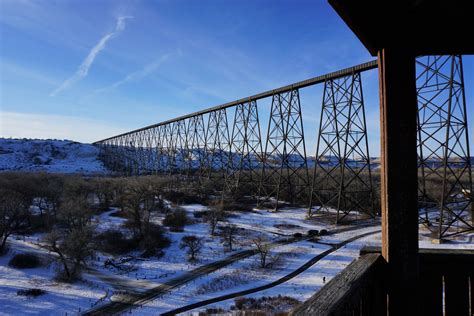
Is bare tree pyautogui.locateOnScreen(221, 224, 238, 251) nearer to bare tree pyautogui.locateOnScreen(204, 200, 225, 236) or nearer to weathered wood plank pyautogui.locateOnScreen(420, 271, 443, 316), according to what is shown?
bare tree pyautogui.locateOnScreen(204, 200, 225, 236)

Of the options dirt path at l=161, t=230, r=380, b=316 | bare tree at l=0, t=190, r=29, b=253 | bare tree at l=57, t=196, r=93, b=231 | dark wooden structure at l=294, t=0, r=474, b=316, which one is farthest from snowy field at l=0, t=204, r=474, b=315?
dark wooden structure at l=294, t=0, r=474, b=316

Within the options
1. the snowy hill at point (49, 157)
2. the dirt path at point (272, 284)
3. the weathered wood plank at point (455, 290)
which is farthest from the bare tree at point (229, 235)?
the snowy hill at point (49, 157)

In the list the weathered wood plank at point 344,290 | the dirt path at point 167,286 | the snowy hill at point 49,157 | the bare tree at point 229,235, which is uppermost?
the snowy hill at point 49,157

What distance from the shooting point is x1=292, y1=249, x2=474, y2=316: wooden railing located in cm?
105

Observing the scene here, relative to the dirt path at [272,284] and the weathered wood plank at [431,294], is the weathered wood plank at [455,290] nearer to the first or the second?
the weathered wood plank at [431,294]

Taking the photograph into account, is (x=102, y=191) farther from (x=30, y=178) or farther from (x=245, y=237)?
(x=245, y=237)

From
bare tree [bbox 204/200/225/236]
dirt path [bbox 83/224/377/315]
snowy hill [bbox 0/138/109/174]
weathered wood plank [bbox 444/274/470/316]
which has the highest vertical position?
snowy hill [bbox 0/138/109/174]

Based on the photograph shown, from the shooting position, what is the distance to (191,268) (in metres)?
14.6

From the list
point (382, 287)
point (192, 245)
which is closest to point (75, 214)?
point (192, 245)

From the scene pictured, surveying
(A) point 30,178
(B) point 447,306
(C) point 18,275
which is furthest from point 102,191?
(B) point 447,306

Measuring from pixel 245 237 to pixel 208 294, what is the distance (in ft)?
19.2

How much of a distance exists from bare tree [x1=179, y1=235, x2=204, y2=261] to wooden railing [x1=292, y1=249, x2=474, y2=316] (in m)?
14.6

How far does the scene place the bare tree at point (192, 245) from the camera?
618 inches

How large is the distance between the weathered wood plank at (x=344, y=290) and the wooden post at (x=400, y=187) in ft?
0.33
